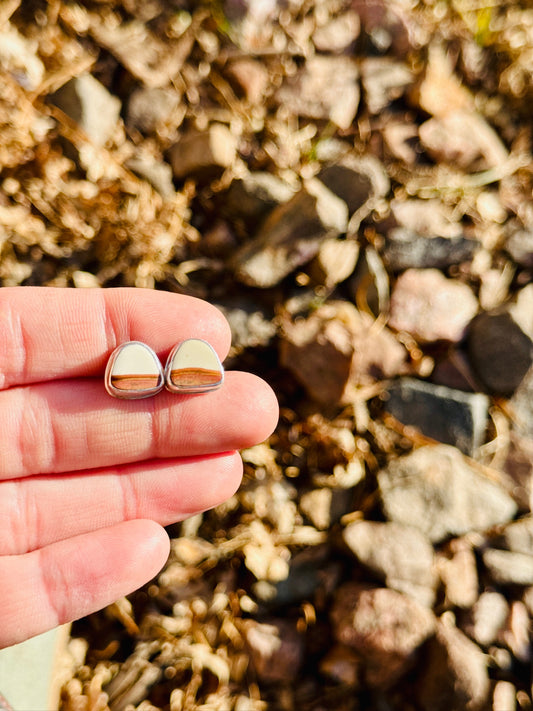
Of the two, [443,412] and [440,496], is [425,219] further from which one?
[440,496]

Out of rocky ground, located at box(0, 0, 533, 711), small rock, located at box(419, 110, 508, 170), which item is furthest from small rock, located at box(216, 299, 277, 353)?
small rock, located at box(419, 110, 508, 170)

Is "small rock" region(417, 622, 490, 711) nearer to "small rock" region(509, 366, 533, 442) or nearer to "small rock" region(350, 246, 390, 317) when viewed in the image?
"small rock" region(509, 366, 533, 442)

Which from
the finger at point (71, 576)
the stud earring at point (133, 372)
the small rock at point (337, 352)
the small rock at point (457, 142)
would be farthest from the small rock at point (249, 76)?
the finger at point (71, 576)

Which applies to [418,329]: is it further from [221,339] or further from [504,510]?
[221,339]

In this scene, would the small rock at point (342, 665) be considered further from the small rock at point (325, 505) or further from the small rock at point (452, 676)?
the small rock at point (325, 505)

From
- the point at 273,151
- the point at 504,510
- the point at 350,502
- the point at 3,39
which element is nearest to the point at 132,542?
the point at 350,502

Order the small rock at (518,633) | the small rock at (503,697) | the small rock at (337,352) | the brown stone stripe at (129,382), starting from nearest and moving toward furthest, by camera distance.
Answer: the brown stone stripe at (129,382), the small rock at (503,697), the small rock at (518,633), the small rock at (337,352)
